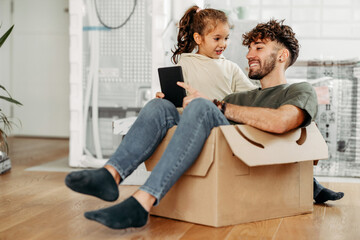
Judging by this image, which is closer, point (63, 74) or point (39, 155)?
point (39, 155)

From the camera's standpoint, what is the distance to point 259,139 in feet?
5.09

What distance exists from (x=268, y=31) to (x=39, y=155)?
233cm

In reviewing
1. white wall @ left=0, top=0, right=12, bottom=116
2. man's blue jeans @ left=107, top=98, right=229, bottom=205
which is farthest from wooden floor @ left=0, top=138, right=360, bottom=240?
white wall @ left=0, top=0, right=12, bottom=116

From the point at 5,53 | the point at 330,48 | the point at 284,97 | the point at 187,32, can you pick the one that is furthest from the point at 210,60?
the point at 5,53

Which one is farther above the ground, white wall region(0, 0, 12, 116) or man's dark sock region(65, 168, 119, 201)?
white wall region(0, 0, 12, 116)

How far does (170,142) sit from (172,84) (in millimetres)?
324

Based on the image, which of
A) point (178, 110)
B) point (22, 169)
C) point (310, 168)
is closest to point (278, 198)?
point (310, 168)

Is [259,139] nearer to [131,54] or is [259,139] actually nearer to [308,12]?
[131,54]

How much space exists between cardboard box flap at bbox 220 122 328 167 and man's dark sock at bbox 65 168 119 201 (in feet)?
1.36

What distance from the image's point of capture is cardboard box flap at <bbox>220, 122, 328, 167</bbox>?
1.49 meters

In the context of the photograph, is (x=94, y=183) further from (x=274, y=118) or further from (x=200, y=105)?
(x=274, y=118)

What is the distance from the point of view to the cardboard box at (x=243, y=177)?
1.51m

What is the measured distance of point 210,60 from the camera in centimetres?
205

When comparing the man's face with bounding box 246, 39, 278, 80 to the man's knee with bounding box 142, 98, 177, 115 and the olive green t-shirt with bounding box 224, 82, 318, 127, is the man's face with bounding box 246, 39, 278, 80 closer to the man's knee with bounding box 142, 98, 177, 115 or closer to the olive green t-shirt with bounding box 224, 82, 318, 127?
the olive green t-shirt with bounding box 224, 82, 318, 127
